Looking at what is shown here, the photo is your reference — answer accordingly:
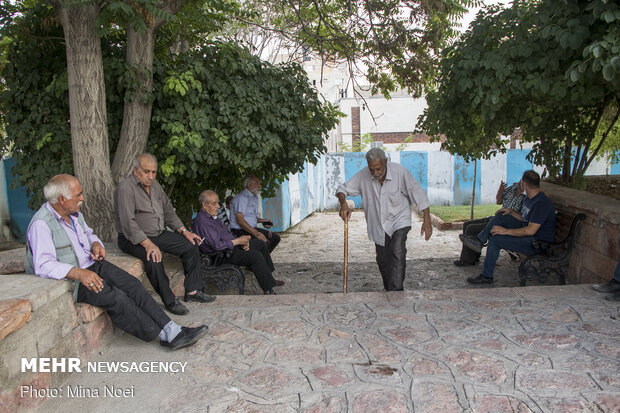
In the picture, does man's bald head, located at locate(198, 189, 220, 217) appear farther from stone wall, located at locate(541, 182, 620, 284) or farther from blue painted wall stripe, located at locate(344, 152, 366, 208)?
blue painted wall stripe, located at locate(344, 152, 366, 208)

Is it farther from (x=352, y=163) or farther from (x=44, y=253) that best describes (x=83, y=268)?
(x=352, y=163)

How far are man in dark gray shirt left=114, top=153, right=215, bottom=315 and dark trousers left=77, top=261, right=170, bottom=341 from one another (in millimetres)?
597

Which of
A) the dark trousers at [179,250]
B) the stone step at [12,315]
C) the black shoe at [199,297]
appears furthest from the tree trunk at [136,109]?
the stone step at [12,315]

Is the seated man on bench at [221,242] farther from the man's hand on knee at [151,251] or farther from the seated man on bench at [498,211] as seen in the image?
A: the seated man on bench at [498,211]

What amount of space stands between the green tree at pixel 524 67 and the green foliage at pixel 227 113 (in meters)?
1.83

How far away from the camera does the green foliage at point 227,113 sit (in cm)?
595

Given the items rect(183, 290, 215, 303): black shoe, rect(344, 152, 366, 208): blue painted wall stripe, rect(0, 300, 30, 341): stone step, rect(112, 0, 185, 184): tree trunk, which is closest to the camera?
rect(0, 300, 30, 341): stone step

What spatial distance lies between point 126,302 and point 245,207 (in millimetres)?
2973

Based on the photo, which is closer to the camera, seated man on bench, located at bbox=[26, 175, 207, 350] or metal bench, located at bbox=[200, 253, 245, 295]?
seated man on bench, located at bbox=[26, 175, 207, 350]

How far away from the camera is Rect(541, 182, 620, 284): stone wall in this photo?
5.04 m

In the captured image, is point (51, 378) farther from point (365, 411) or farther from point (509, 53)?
point (509, 53)

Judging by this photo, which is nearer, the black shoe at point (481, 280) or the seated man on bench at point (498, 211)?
the black shoe at point (481, 280)

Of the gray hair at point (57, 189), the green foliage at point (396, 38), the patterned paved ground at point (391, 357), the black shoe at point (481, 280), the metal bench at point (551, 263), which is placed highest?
the green foliage at point (396, 38)

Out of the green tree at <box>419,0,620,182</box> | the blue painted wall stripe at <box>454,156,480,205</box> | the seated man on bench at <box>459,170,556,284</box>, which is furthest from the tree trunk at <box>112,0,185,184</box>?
the blue painted wall stripe at <box>454,156,480,205</box>
